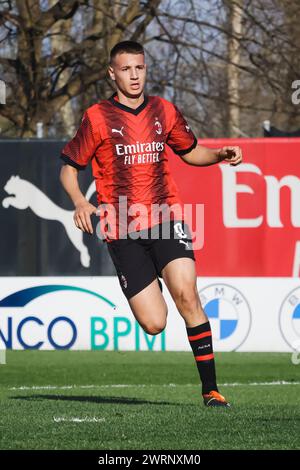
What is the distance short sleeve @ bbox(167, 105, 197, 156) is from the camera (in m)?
7.85

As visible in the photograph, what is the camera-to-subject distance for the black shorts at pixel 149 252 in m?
7.56

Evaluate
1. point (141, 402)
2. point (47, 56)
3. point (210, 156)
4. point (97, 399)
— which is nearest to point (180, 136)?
point (210, 156)

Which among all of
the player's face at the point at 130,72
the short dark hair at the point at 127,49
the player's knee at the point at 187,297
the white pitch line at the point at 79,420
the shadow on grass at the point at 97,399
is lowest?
the shadow on grass at the point at 97,399

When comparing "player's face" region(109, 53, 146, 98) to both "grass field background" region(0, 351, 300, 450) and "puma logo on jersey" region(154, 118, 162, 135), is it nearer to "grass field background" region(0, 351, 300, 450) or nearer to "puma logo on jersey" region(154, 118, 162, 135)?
"puma logo on jersey" region(154, 118, 162, 135)

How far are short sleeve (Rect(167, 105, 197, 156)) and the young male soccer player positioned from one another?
6.3 inches

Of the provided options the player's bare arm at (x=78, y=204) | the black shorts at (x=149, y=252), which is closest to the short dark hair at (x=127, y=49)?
the player's bare arm at (x=78, y=204)

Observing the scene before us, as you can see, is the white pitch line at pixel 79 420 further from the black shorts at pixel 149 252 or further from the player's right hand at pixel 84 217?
the black shorts at pixel 149 252

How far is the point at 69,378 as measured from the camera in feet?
38.9

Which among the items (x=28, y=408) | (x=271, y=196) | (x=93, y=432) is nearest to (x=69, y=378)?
(x=271, y=196)

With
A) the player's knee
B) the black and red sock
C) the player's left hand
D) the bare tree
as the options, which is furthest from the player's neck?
the bare tree

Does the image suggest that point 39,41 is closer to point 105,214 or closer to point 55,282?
point 55,282

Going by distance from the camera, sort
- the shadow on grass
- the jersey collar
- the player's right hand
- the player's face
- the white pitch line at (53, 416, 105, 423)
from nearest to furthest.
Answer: the white pitch line at (53, 416, 105, 423), the player's right hand, the player's face, the jersey collar, the shadow on grass

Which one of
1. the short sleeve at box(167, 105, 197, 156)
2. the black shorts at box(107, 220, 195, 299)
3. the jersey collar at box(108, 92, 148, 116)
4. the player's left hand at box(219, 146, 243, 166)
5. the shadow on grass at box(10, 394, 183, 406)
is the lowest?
the shadow on grass at box(10, 394, 183, 406)

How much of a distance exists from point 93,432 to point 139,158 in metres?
2.27
